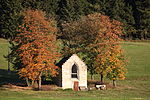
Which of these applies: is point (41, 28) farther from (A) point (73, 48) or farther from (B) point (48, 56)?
(A) point (73, 48)

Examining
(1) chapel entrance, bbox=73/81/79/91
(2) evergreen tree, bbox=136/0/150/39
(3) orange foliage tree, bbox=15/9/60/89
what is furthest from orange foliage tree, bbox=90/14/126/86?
(2) evergreen tree, bbox=136/0/150/39

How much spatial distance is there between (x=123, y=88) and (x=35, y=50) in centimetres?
1436

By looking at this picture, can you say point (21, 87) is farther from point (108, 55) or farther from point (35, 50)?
point (108, 55)

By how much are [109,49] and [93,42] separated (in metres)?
2.82

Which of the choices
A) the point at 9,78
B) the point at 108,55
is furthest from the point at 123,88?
the point at 9,78

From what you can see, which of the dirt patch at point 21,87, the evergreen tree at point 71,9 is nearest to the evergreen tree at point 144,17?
the evergreen tree at point 71,9

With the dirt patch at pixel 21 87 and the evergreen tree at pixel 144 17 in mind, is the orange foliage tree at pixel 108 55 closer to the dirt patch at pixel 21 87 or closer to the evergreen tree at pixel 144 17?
the dirt patch at pixel 21 87

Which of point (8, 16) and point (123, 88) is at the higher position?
point (8, 16)

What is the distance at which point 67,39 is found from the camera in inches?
2379

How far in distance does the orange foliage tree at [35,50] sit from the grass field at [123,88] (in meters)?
3.12

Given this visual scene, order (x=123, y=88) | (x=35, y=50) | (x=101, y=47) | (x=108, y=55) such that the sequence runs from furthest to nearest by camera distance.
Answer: (x=101, y=47)
(x=108, y=55)
(x=123, y=88)
(x=35, y=50)

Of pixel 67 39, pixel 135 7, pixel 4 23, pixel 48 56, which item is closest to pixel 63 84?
pixel 48 56

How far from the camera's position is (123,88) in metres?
48.2

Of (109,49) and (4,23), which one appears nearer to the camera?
(109,49)
